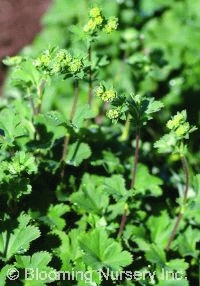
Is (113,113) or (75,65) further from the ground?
(75,65)

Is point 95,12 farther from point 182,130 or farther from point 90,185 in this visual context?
point 90,185

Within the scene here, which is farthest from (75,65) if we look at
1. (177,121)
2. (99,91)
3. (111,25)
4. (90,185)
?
(90,185)

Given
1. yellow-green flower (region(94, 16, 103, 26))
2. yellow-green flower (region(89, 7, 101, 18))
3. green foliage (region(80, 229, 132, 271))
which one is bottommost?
green foliage (region(80, 229, 132, 271))

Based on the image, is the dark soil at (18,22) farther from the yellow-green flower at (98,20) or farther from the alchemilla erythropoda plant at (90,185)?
the yellow-green flower at (98,20)

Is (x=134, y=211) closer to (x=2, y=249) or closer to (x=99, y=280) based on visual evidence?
(x=99, y=280)

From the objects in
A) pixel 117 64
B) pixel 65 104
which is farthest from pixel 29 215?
pixel 117 64

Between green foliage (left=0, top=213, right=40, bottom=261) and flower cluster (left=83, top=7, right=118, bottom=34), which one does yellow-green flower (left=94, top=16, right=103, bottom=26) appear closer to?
flower cluster (left=83, top=7, right=118, bottom=34)

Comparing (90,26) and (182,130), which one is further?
(90,26)

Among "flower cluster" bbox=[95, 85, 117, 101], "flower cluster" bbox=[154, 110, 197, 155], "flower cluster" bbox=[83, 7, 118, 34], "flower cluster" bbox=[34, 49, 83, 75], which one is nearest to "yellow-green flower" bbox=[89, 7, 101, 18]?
"flower cluster" bbox=[83, 7, 118, 34]

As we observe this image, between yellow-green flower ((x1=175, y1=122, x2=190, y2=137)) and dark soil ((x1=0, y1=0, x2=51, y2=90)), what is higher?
dark soil ((x1=0, y1=0, x2=51, y2=90))
